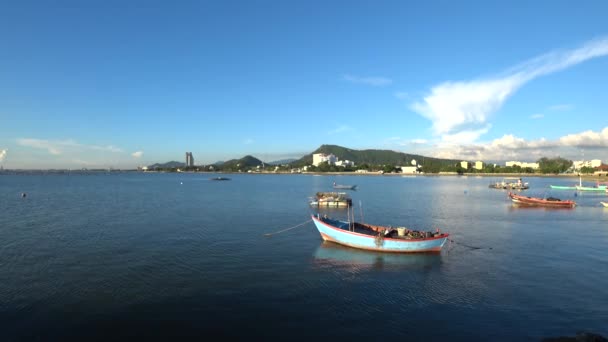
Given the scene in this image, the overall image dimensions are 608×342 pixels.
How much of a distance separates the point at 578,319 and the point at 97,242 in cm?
3365

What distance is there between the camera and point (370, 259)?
1008 inches

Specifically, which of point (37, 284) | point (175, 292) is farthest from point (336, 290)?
point (37, 284)

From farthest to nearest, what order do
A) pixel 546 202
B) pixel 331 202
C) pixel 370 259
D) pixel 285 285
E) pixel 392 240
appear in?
pixel 546 202, pixel 331 202, pixel 392 240, pixel 370 259, pixel 285 285

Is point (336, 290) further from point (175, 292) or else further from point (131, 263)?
point (131, 263)

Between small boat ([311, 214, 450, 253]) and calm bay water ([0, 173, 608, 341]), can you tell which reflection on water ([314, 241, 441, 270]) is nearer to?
calm bay water ([0, 173, 608, 341])

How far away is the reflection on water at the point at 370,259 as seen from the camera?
78.5 ft

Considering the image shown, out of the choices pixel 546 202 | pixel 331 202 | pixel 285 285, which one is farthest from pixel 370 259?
pixel 546 202

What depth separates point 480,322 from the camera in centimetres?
1527

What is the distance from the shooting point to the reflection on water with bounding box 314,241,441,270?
2394 cm

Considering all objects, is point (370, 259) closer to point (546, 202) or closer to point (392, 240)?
point (392, 240)

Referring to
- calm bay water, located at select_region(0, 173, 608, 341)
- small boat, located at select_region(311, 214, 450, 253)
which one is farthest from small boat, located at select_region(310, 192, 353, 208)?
small boat, located at select_region(311, 214, 450, 253)

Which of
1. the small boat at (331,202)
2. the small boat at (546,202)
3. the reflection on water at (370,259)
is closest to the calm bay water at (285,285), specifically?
the reflection on water at (370,259)

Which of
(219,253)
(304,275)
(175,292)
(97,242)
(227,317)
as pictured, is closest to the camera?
(227,317)

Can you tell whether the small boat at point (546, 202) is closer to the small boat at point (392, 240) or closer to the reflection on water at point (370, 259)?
the small boat at point (392, 240)
